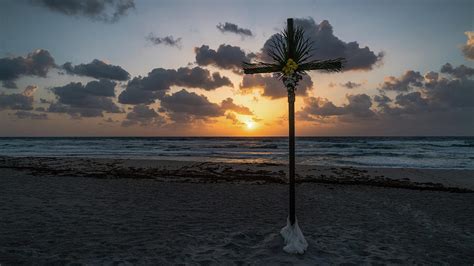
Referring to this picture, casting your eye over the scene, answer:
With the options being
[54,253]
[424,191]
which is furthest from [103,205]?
[424,191]

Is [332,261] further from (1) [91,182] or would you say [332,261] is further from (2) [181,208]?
(1) [91,182]

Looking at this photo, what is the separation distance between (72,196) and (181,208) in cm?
526

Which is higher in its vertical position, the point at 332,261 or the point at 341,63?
the point at 341,63

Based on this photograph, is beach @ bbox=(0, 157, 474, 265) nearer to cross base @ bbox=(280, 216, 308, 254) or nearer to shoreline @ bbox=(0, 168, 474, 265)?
shoreline @ bbox=(0, 168, 474, 265)

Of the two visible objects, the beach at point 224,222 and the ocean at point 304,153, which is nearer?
the beach at point 224,222

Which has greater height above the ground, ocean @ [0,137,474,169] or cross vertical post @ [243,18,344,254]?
cross vertical post @ [243,18,344,254]

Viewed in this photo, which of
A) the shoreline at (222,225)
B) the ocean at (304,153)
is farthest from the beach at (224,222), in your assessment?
the ocean at (304,153)

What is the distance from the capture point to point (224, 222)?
9.62 meters

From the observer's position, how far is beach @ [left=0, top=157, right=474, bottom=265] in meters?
6.94

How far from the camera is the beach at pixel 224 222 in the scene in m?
6.94

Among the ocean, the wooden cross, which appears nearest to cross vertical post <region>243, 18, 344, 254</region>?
the wooden cross

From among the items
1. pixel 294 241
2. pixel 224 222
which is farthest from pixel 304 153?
pixel 294 241

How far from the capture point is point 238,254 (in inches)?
273

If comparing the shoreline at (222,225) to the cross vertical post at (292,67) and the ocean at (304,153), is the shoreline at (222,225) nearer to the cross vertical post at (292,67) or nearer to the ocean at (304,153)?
the cross vertical post at (292,67)
